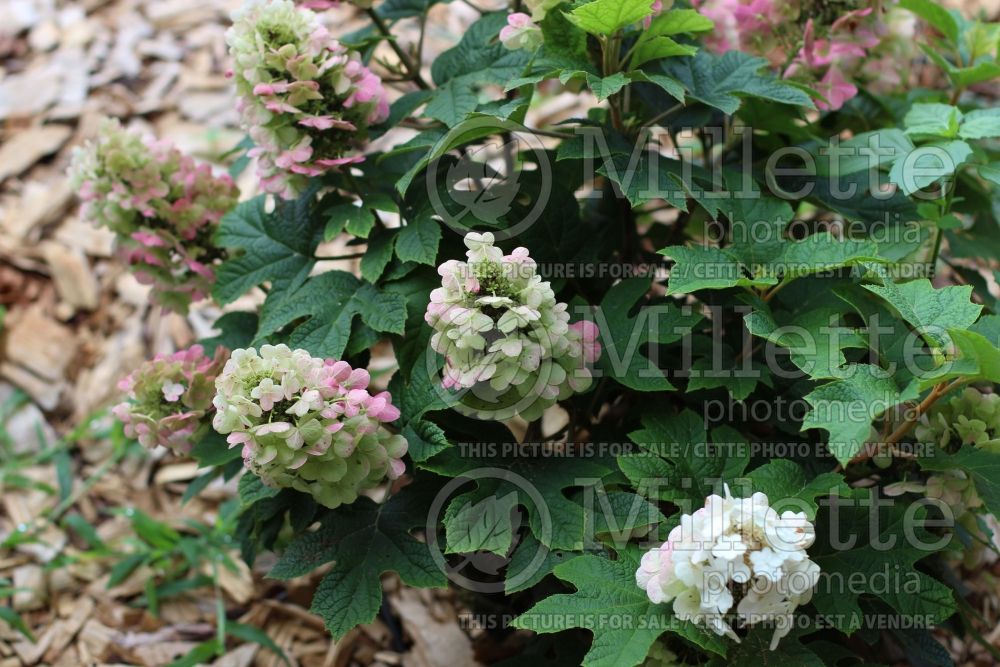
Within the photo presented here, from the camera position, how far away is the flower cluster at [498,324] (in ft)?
3.77

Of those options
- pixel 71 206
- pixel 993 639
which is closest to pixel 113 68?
pixel 71 206

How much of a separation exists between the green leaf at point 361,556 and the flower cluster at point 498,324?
25 centimetres

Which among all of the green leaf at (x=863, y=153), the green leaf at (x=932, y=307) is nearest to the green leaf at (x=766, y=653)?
the green leaf at (x=932, y=307)

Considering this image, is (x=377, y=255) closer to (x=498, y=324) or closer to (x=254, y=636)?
(x=498, y=324)

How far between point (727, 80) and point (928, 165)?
1.07 feet

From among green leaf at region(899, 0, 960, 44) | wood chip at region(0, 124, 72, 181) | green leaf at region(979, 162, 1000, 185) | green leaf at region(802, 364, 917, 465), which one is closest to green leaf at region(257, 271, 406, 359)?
green leaf at region(802, 364, 917, 465)

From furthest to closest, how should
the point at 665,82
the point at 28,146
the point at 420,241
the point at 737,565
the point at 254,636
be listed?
the point at 28,146 < the point at 254,636 < the point at 420,241 < the point at 665,82 < the point at 737,565

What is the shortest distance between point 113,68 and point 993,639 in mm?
3028

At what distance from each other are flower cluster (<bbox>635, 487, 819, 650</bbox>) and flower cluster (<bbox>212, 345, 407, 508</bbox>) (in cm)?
43

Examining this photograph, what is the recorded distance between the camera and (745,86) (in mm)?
1379

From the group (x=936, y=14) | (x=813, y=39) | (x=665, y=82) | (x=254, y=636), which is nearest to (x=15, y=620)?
(x=254, y=636)

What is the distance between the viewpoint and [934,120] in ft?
4.52

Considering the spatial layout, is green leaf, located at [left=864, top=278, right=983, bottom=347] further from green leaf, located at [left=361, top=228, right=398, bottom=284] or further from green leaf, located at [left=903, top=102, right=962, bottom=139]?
green leaf, located at [left=361, top=228, right=398, bottom=284]

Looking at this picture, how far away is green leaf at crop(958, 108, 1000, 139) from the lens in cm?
132
